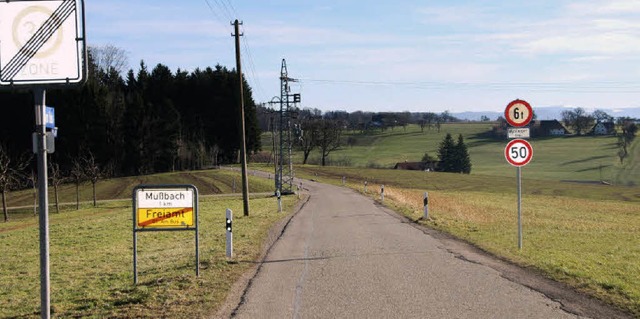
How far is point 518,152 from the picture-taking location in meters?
13.5

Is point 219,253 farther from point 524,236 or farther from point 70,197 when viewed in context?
point 70,197

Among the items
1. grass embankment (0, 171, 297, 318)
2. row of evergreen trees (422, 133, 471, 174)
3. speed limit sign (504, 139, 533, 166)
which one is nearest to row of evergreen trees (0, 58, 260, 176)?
row of evergreen trees (422, 133, 471, 174)

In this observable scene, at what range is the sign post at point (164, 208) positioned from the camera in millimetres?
9898

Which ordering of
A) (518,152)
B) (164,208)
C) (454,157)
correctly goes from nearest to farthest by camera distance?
1. (164,208)
2. (518,152)
3. (454,157)

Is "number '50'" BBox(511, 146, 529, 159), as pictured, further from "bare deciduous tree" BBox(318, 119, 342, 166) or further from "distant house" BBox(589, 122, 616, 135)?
"distant house" BBox(589, 122, 616, 135)

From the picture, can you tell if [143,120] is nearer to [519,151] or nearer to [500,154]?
[519,151]

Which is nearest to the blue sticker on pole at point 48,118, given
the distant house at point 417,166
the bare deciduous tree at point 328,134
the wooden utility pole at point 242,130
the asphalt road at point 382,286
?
the asphalt road at point 382,286

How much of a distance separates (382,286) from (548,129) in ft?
464

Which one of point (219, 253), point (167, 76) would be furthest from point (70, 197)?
point (219, 253)

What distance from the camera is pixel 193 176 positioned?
67.5 m

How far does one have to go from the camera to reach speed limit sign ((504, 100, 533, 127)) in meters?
13.3

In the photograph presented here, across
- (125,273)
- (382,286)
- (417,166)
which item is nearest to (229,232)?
(125,273)

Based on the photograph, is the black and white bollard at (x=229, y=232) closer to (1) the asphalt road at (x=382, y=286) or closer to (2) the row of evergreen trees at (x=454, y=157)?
(1) the asphalt road at (x=382, y=286)

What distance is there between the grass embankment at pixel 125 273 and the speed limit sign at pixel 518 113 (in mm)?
6430
